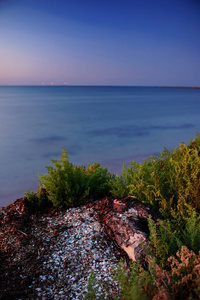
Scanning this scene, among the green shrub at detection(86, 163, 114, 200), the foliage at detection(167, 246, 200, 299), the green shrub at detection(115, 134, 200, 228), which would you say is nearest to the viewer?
the foliage at detection(167, 246, 200, 299)

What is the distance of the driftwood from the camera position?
294cm

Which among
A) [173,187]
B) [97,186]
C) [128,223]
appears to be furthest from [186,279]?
[97,186]

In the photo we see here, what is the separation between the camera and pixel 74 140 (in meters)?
13.9

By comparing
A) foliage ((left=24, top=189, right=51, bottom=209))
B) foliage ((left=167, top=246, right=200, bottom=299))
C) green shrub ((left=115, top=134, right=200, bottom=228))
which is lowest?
foliage ((left=24, top=189, right=51, bottom=209))

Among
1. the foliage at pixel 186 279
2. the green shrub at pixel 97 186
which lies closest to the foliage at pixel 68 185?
the green shrub at pixel 97 186

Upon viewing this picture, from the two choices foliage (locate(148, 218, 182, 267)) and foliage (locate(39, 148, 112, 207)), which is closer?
foliage (locate(148, 218, 182, 267))

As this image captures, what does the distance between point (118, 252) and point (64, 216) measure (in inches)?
46.2

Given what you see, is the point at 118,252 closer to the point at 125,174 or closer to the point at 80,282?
the point at 80,282

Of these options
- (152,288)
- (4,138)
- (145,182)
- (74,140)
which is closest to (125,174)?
(145,182)

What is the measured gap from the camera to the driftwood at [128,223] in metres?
2.94

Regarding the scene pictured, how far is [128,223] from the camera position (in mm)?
3232

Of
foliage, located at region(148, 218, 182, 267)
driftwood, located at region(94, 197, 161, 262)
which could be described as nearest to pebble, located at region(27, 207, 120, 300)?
driftwood, located at region(94, 197, 161, 262)

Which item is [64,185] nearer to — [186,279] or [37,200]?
[37,200]

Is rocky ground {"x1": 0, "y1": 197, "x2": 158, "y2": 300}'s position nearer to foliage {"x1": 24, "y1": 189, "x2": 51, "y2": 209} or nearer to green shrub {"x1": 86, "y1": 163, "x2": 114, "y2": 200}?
foliage {"x1": 24, "y1": 189, "x2": 51, "y2": 209}
